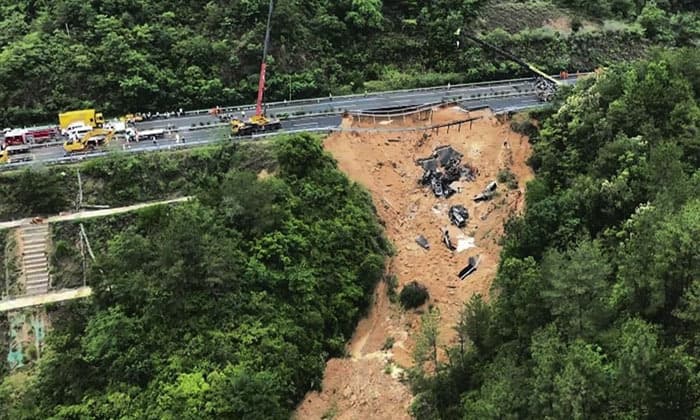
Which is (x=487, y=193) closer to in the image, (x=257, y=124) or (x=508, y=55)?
(x=257, y=124)

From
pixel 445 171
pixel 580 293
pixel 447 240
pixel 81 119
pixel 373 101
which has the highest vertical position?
pixel 81 119

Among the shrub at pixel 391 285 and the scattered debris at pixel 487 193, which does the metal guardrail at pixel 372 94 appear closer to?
the scattered debris at pixel 487 193

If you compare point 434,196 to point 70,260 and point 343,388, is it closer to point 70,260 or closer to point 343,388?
point 343,388

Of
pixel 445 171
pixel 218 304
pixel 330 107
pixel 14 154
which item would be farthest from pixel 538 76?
pixel 14 154

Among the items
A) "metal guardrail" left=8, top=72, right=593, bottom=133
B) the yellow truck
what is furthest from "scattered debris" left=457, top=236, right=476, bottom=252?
the yellow truck

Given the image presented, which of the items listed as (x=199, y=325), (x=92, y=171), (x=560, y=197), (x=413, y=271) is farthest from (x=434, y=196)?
(x=92, y=171)

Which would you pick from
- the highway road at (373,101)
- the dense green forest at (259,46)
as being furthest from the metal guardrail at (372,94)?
the dense green forest at (259,46)
